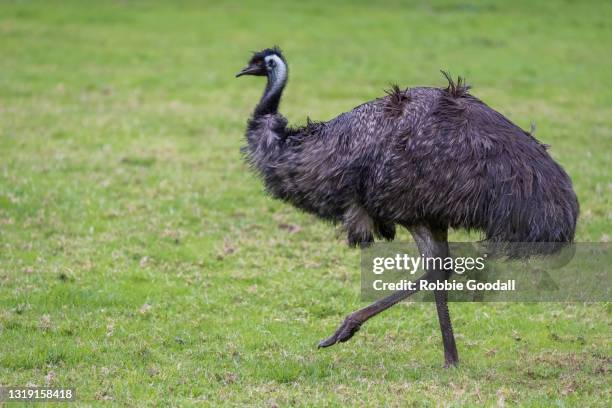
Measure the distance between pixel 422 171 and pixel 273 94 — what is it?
1929mm

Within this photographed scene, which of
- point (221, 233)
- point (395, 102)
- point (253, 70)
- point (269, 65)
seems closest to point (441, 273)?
point (395, 102)

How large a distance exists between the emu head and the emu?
623 millimetres

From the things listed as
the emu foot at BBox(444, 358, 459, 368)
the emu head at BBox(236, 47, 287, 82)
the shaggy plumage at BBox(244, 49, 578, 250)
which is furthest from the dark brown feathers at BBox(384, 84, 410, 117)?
the emu foot at BBox(444, 358, 459, 368)

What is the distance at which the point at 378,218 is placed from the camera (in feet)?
27.7

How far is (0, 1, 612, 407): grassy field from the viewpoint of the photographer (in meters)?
8.17

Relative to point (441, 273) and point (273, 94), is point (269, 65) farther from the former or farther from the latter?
point (441, 273)

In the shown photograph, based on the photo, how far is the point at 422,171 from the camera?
8.00 metres

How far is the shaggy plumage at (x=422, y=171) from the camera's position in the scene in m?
7.77

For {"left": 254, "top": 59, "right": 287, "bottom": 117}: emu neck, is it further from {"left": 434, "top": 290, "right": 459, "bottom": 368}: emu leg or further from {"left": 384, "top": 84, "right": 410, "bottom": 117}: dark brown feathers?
{"left": 434, "top": 290, "right": 459, "bottom": 368}: emu leg

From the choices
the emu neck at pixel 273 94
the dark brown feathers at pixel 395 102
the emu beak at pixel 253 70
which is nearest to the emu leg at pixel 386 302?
the dark brown feathers at pixel 395 102

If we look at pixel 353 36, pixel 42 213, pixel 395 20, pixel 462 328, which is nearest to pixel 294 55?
pixel 353 36

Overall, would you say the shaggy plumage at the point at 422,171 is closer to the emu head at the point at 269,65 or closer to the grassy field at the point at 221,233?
the emu head at the point at 269,65

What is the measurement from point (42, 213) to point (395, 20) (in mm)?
16086

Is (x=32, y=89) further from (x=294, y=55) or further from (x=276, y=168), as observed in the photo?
(x=276, y=168)
